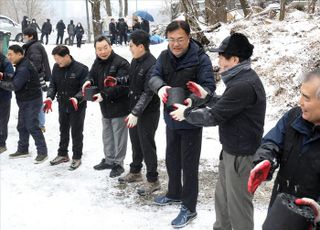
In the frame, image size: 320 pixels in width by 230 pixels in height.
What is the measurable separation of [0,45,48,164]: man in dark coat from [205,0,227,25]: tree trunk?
8.98 meters

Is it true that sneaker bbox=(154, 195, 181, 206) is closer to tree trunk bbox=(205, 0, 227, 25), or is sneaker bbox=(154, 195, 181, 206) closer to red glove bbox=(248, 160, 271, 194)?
red glove bbox=(248, 160, 271, 194)

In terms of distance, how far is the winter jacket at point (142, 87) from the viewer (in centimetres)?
452

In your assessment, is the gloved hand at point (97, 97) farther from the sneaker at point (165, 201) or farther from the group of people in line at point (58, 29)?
the group of people in line at point (58, 29)

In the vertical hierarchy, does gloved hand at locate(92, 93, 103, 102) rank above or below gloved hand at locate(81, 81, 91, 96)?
below

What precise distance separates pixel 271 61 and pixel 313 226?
8301 millimetres

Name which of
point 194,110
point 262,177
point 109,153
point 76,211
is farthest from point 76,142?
point 262,177

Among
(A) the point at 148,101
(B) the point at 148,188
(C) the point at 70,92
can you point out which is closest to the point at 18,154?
(C) the point at 70,92

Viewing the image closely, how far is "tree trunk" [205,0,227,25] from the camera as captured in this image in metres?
13.7

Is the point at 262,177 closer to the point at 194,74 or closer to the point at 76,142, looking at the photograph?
the point at 194,74

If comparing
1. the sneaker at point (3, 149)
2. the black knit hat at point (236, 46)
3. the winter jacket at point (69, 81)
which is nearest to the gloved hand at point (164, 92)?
the black knit hat at point (236, 46)

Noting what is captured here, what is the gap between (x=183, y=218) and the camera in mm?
4098

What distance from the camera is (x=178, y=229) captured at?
4.07m

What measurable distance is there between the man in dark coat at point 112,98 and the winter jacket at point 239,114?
2.04 metres

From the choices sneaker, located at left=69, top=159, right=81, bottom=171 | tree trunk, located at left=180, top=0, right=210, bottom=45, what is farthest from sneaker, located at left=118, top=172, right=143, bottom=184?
tree trunk, located at left=180, top=0, right=210, bottom=45
